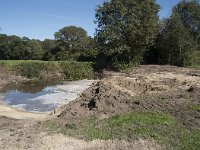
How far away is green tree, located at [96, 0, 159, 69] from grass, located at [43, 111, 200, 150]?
27.9 meters

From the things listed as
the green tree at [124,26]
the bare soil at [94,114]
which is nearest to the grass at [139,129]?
the bare soil at [94,114]

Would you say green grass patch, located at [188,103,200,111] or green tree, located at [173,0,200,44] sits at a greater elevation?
green tree, located at [173,0,200,44]

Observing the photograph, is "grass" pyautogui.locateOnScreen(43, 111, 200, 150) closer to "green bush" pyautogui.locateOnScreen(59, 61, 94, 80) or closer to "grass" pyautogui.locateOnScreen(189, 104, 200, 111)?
"grass" pyautogui.locateOnScreen(189, 104, 200, 111)

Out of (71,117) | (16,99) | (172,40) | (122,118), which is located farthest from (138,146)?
(172,40)

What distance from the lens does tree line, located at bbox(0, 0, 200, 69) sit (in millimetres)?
41594

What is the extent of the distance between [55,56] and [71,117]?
5000 centimetres

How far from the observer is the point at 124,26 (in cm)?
4153

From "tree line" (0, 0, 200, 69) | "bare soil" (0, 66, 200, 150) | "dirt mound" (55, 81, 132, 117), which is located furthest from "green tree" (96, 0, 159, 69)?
"dirt mound" (55, 81, 132, 117)

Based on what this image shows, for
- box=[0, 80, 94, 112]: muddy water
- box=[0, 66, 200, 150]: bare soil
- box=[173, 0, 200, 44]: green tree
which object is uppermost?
box=[173, 0, 200, 44]: green tree

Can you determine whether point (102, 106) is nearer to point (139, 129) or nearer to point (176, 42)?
point (139, 129)


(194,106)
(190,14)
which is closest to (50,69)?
(190,14)

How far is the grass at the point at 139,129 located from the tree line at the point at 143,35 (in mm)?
27885

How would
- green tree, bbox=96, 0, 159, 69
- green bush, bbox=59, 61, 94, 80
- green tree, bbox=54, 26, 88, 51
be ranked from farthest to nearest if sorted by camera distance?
green tree, bbox=54, 26, 88, 51 → green tree, bbox=96, 0, 159, 69 → green bush, bbox=59, 61, 94, 80

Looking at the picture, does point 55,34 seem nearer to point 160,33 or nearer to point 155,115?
point 160,33
